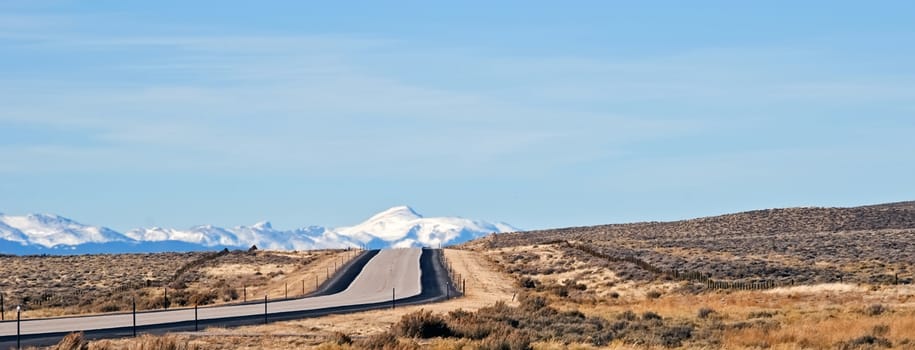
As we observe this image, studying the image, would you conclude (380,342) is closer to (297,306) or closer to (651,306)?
(297,306)

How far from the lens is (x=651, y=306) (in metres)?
51.7

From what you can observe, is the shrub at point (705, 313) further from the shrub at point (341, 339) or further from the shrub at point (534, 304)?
the shrub at point (341, 339)

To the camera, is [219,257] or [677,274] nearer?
[677,274]

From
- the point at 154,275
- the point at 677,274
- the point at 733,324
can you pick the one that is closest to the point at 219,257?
the point at 154,275

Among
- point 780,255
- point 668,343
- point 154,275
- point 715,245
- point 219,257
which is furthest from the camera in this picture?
point 715,245

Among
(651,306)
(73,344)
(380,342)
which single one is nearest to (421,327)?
(380,342)

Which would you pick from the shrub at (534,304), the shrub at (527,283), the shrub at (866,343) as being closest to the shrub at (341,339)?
the shrub at (534,304)

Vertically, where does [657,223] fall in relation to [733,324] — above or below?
above

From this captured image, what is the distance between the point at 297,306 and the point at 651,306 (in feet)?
48.3

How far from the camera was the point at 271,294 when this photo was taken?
69.7 m

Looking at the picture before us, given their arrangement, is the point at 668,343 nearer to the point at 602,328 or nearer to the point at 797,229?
the point at 602,328

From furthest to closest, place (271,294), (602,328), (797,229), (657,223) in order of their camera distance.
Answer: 1. (657,223)
2. (797,229)
3. (271,294)
4. (602,328)

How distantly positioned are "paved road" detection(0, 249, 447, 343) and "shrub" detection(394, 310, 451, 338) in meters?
8.51

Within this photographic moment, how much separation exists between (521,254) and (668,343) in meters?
69.3
